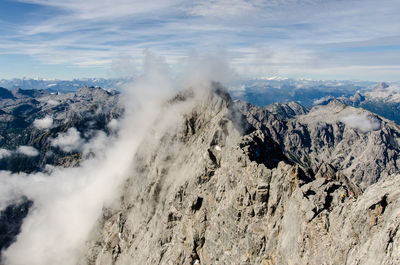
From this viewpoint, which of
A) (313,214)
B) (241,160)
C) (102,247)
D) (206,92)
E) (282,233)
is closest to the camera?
(313,214)

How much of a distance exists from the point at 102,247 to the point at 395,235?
100064 mm

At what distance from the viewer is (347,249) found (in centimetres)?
3191

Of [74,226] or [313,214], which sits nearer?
[313,214]

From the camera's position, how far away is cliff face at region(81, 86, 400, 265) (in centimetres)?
3231

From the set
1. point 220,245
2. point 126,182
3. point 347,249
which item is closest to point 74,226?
point 126,182

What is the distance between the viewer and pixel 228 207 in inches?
2135

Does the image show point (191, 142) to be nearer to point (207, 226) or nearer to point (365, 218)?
point (207, 226)

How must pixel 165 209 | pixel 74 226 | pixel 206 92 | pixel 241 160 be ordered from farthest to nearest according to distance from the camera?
1. pixel 74 226
2. pixel 206 92
3. pixel 165 209
4. pixel 241 160

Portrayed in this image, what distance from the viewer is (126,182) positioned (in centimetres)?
10344

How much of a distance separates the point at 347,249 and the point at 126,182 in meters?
85.2

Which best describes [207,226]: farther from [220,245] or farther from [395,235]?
[395,235]

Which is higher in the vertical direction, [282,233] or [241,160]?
[241,160]

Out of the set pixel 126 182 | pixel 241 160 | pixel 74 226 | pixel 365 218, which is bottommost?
pixel 74 226

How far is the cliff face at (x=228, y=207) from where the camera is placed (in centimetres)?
3231
